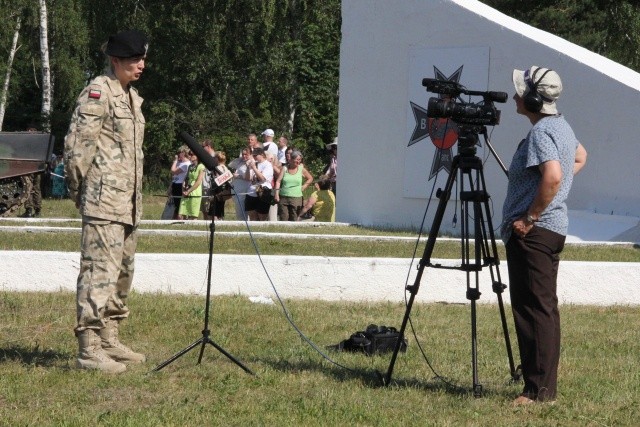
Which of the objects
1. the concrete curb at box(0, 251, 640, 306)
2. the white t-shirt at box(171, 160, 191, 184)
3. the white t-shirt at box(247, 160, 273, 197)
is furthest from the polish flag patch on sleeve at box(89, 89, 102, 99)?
the white t-shirt at box(171, 160, 191, 184)

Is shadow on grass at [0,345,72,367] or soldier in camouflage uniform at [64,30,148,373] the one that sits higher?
soldier in camouflage uniform at [64,30,148,373]

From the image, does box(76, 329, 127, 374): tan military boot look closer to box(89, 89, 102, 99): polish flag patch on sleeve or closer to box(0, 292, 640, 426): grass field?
box(0, 292, 640, 426): grass field

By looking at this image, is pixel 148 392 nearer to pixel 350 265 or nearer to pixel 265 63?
pixel 350 265

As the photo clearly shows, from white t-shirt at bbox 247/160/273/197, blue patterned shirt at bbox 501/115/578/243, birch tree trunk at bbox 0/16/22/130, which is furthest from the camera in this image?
birch tree trunk at bbox 0/16/22/130

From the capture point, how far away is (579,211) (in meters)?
15.8

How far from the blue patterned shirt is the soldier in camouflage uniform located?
2321 mm

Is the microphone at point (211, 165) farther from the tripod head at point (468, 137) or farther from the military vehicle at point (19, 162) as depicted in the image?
the military vehicle at point (19, 162)

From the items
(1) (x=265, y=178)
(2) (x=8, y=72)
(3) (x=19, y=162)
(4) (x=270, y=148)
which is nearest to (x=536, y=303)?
(1) (x=265, y=178)

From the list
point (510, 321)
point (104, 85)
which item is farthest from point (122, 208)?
point (510, 321)

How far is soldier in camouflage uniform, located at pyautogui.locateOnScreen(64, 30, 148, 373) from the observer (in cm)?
650

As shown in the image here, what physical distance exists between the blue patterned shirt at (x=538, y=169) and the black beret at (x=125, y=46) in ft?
7.87

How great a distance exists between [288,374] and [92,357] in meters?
1.20

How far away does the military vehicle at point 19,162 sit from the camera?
21.4 metres

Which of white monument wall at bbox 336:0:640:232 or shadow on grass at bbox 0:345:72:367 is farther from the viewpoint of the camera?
white monument wall at bbox 336:0:640:232
